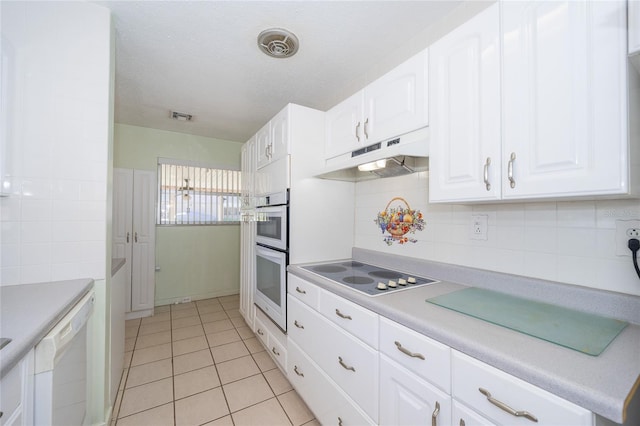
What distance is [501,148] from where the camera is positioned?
3.32 feet

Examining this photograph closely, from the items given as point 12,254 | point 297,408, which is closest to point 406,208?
point 297,408

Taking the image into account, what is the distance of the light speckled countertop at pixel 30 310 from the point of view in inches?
27.5

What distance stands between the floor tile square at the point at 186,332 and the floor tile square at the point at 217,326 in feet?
0.20

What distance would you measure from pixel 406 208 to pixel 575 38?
1106mm

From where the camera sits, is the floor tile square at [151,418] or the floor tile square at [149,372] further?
the floor tile square at [149,372]

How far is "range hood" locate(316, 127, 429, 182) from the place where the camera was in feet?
4.28

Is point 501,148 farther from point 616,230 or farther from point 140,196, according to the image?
point 140,196

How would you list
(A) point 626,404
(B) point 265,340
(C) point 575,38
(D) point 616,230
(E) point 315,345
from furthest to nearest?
(B) point 265,340, (E) point 315,345, (D) point 616,230, (C) point 575,38, (A) point 626,404

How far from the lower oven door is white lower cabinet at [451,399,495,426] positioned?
1.28m

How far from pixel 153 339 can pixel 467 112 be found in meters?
3.25

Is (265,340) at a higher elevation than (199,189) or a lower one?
lower

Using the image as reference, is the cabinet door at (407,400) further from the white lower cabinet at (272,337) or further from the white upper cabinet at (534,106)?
the white lower cabinet at (272,337)

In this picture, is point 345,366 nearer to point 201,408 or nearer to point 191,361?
point 201,408

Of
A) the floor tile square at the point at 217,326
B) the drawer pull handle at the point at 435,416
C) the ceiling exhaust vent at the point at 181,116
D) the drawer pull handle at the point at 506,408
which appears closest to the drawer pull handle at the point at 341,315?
the drawer pull handle at the point at 435,416
